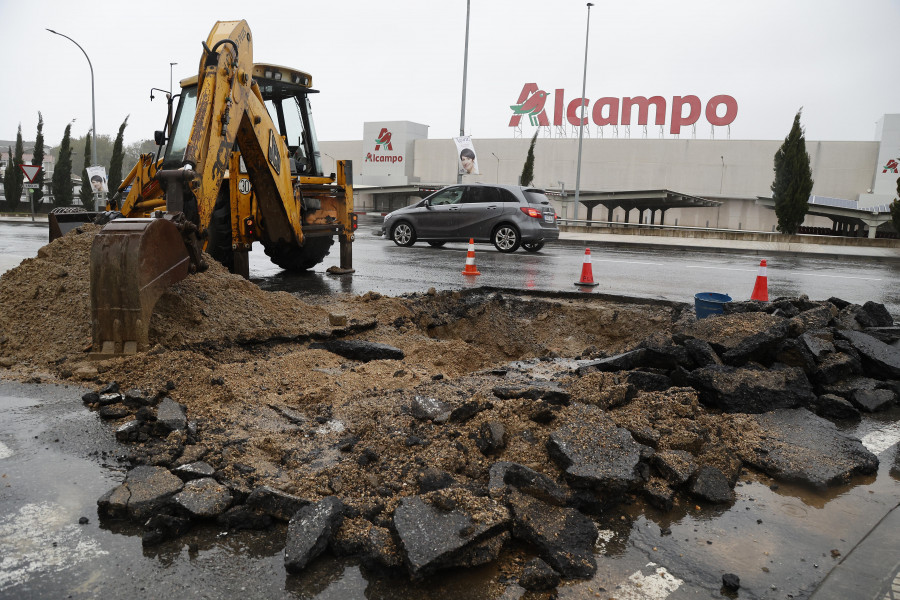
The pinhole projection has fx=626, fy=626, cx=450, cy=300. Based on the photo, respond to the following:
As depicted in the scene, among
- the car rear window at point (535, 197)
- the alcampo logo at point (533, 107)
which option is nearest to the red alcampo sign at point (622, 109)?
the alcampo logo at point (533, 107)

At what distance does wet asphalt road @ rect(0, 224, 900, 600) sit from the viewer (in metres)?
2.39

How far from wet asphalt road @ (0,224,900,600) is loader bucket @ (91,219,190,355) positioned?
2.88 ft

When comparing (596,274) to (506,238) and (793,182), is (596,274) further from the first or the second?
(793,182)

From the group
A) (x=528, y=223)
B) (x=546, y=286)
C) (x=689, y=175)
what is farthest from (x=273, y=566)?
(x=689, y=175)

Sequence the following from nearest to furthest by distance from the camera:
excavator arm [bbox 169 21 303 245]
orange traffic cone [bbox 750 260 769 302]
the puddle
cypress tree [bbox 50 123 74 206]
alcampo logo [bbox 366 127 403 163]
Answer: the puddle, excavator arm [bbox 169 21 303 245], orange traffic cone [bbox 750 260 769 302], cypress tree [bbox 50 123 74 206], alcampo logo [bbox 366 127 403 163]

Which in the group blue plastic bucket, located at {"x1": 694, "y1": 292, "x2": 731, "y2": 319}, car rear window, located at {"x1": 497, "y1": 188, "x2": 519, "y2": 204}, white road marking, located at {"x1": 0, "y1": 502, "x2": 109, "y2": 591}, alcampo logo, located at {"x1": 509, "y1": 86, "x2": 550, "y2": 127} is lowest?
white road marking, located at {"x1": 0, "y1": 502, "x2": 109, "y2": 591}

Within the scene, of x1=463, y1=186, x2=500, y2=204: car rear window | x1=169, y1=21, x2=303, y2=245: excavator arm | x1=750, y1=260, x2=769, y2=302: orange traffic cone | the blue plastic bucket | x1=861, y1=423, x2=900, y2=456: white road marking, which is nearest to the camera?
x1=861, y1=423, x2=900, y2=456: white road marking

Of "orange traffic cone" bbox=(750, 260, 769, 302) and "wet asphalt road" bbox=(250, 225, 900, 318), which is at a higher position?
"orange traffic cone" bbox=(750, 260, 769, 302)

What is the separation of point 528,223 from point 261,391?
41.1 ft

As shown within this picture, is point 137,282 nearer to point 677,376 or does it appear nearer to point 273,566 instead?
point 273,566

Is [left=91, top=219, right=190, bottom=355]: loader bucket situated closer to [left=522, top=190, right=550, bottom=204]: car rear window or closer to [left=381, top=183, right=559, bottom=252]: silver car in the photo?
[left=381, top=183, right=559, bottom=252]: silver car

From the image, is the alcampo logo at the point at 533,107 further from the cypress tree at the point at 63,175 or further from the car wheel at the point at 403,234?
the car wheel at the point at 403,234

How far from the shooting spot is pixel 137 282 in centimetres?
468

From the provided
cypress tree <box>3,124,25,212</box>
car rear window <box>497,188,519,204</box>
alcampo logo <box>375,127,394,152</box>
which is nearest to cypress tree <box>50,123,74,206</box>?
cypress tree <box>3,124,25,212</box>
